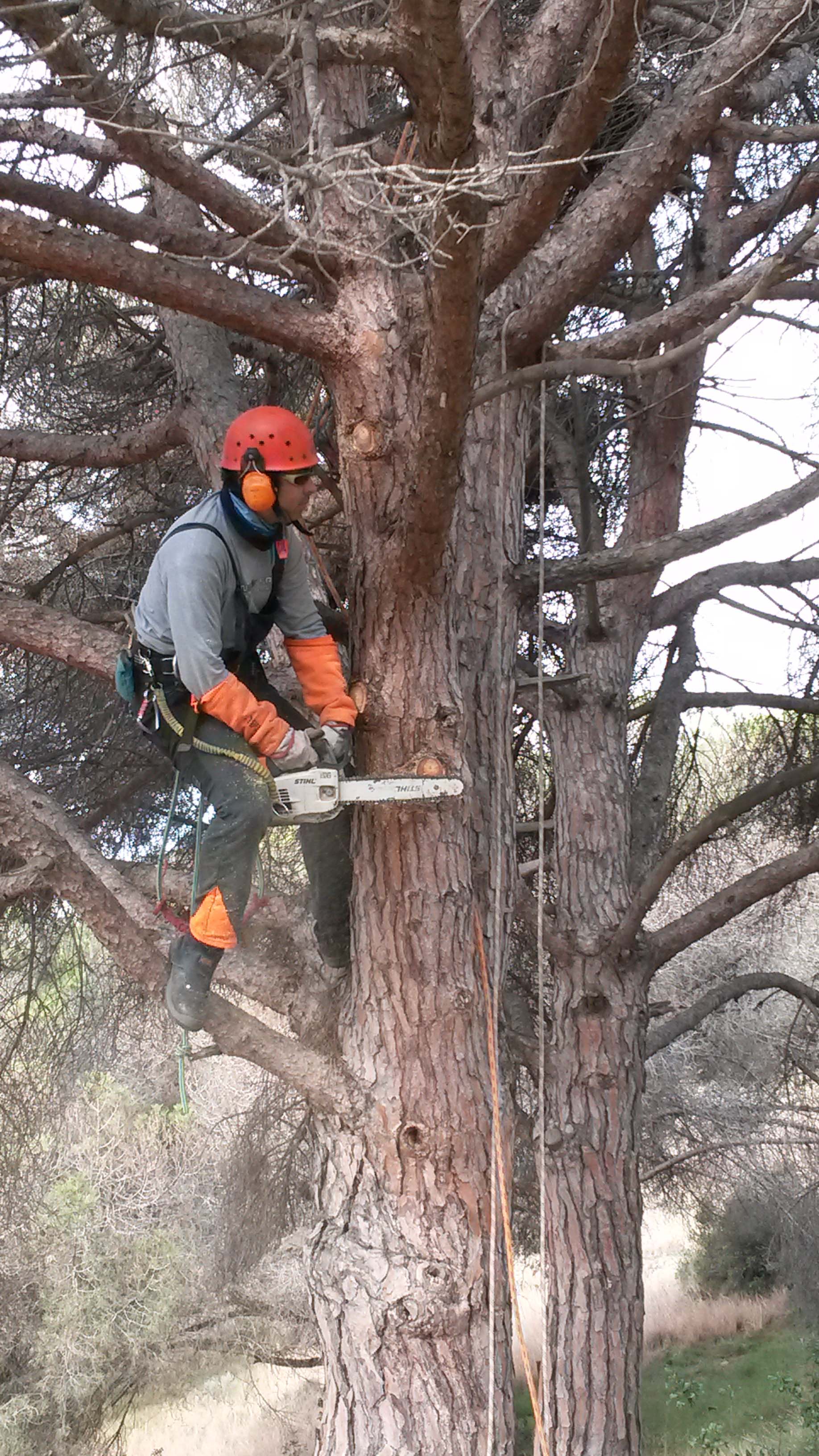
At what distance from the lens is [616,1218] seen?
4.94 metres

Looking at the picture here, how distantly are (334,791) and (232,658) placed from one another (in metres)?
0.55

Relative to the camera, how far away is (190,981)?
10.2ft

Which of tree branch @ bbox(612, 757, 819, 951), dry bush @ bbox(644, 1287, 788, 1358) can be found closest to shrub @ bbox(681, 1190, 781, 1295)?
dry bush @ bbox(644, 1287, 788, 1358)

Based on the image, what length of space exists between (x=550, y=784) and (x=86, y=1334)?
7.07 m

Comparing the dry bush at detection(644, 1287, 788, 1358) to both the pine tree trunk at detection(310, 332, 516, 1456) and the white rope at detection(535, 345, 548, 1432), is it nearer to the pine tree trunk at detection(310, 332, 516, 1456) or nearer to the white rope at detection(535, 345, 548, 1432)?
the white rope at detection(535, 345, 548, 1432)

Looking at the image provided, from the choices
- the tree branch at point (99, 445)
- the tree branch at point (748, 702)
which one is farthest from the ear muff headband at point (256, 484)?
the tree branch at point (748, 702)

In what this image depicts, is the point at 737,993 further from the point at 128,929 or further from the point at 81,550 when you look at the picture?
the point at 81,550

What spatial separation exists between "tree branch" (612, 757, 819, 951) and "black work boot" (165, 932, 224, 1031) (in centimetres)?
182

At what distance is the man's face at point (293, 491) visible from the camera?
313 centimetres

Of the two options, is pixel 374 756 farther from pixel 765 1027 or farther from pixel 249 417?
pixel 765 1027

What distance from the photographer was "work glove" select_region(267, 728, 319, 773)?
2982 millimetres

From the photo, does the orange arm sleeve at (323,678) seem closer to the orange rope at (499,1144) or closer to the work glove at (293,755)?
the work glove at (293,755)

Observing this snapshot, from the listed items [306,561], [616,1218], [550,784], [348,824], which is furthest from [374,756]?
[550,784]

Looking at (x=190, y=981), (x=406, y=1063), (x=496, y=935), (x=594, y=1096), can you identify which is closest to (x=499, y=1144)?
(x=406, y=1063)
